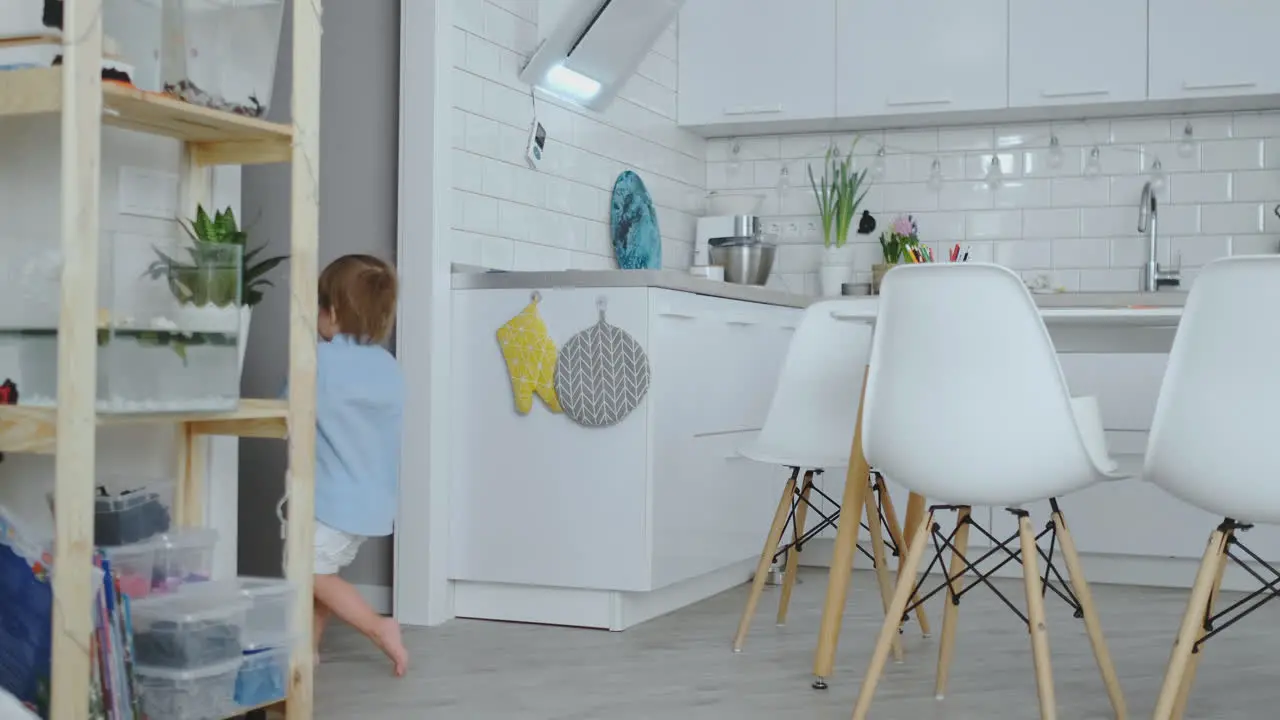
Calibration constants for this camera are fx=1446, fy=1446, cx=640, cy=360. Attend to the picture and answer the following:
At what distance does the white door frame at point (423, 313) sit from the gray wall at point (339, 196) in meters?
0.09

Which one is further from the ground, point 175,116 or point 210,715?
point 175,116

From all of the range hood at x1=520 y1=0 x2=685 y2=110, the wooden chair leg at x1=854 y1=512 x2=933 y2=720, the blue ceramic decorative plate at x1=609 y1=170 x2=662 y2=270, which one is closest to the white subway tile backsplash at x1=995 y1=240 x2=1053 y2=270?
the blue ceramic decorative plate at x1=609 y1=170 x2=662 y2=270

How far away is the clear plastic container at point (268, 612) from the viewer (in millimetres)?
2523

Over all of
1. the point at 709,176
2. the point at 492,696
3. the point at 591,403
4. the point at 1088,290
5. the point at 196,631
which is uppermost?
the point at 709,176

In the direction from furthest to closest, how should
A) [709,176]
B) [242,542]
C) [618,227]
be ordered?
1. [709,176]
2. [618,227]
3. [242,542]

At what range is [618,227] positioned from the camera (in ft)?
15.8

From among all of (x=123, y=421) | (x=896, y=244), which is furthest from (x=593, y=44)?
(x=123, y=421)

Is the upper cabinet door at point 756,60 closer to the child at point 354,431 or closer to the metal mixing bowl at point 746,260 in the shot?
the metal mixing bowl at point 746,260

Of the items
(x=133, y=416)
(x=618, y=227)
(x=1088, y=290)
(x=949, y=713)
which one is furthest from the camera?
(x=1088, y=290)

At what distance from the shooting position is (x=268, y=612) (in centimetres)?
255

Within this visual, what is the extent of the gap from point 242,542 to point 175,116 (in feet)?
6.11

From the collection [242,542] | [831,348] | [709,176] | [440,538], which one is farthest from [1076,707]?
[709,176]

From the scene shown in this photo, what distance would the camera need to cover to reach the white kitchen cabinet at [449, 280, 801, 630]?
3707 millimetres

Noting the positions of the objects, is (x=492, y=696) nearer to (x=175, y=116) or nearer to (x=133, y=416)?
(x=133, y=416)
